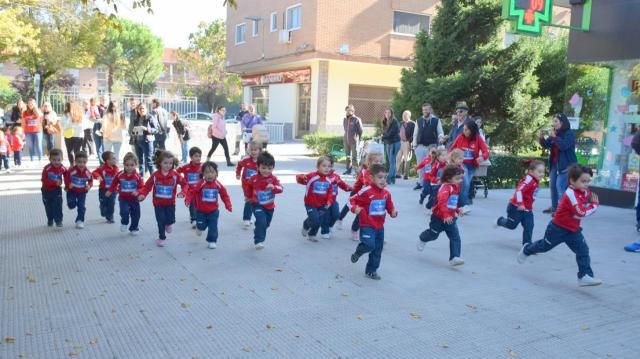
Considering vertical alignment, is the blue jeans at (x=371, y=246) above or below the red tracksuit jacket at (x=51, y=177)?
below

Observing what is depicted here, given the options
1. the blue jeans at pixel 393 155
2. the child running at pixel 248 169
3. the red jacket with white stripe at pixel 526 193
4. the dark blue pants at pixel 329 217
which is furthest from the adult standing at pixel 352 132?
the red jacket with white stripe at pixel 526 193

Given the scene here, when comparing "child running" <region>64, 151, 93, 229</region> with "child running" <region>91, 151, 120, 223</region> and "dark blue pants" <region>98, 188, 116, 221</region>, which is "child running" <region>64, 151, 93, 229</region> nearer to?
"child running" <region>91, 151, 120, 223</region>

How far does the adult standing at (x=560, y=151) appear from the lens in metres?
9.32

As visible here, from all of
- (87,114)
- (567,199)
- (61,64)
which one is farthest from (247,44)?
(567,199)

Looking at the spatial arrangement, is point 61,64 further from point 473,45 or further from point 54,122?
point 473,45

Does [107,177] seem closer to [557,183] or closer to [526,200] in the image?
[526,200]

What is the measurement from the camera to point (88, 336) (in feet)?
13.4

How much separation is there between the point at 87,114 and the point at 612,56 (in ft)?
42.7

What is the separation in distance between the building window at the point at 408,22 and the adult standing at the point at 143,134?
59.4ft

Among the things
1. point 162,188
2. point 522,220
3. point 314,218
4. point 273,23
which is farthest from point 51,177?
point 273,23

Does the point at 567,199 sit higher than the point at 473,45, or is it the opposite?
the point at 473,45

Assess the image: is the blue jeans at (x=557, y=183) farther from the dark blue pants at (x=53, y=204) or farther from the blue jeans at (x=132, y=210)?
the dark blue pants at (x=53, y=204)

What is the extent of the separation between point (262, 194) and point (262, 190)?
6 centimetres

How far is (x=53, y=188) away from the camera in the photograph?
7.68 m
